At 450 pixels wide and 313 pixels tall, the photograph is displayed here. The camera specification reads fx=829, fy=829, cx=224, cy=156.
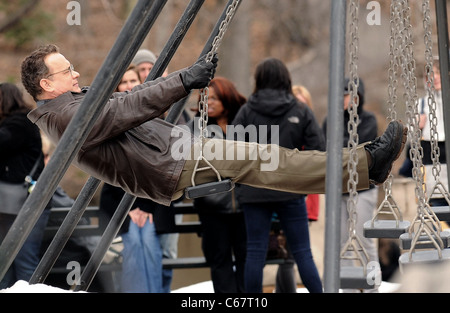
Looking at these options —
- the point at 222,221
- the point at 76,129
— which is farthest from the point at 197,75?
the point at 222,221

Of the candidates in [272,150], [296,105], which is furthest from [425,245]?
[296,105]

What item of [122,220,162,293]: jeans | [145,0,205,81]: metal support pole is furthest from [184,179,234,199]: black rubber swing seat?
[122,220,162,293]: jeans

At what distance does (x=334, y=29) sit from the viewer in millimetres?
3416

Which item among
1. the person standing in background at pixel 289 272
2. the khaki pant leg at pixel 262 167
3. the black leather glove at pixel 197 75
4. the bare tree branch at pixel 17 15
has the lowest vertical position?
the person standing in background at pixel 289 272

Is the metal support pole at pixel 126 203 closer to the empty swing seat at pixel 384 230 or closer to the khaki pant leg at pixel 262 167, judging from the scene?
the khaki pant leg at pixel 262 167

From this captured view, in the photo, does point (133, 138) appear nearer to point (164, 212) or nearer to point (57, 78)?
point (57, 78)

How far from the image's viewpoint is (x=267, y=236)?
18.0ft

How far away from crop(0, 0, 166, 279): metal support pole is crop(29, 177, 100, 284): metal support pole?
79 cm

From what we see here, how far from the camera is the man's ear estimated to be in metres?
4.31

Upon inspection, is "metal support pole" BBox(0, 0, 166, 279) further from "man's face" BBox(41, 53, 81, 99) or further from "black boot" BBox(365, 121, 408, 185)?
"black boot" BBox(365, 121, 408, 185)

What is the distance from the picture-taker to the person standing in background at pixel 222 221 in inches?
222

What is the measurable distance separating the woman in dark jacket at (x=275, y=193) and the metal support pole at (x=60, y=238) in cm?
122

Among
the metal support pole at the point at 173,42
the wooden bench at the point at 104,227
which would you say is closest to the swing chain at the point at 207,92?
the metal support pole at the point at 173,42

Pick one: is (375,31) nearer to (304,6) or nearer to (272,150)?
(304,6)
